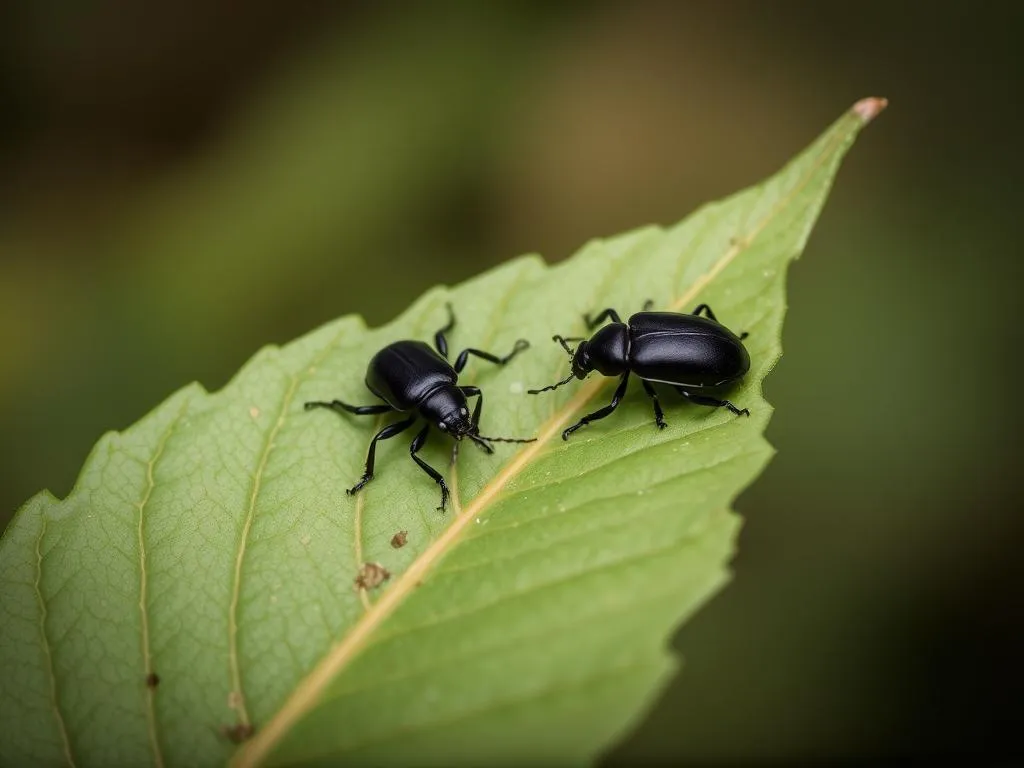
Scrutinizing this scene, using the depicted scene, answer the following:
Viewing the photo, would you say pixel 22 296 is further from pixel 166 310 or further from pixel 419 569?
pixel 419 569

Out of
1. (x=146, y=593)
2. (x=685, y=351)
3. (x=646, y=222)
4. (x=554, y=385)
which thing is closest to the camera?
(x=146, y=593)

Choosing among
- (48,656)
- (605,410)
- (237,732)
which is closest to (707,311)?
(605,410)

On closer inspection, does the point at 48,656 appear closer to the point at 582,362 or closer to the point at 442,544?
the point at 442,544

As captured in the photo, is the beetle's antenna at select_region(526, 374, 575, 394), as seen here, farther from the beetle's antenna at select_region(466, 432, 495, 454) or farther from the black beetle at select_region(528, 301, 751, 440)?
the beetle's antenna at select_region(466, 432, 495, 454)

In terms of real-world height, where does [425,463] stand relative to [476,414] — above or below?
below

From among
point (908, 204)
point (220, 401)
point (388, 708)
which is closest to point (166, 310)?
point (220, 401)

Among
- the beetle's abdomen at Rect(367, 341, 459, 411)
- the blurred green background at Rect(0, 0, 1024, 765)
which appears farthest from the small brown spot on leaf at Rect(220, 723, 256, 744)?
the blurred green background at Rect(0, 0, 1024, 765)
